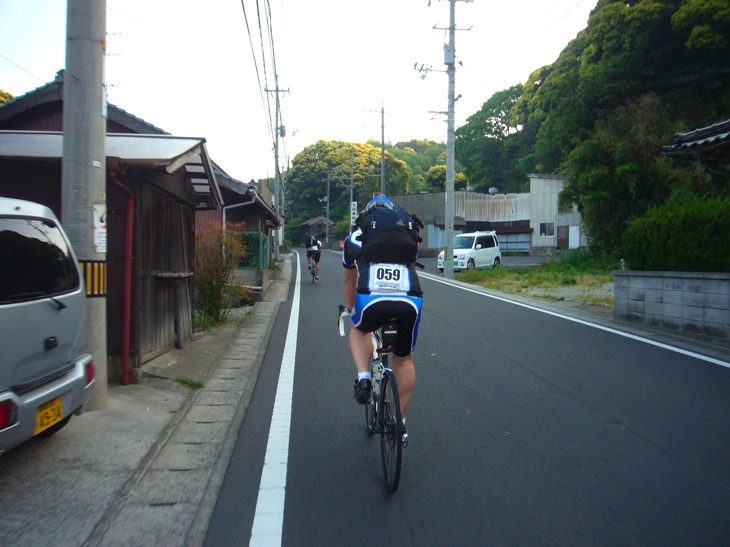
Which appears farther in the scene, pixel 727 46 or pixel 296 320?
pixel 727 46

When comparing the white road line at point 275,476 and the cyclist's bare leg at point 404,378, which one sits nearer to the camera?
the white road line at point 275,476

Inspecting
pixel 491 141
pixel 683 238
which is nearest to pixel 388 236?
pixel 683 238

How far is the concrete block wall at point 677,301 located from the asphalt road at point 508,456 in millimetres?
1196

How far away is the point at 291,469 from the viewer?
4.02 metres

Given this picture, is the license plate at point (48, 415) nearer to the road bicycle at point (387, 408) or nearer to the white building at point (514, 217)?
the road bicycle at point (387, 408)

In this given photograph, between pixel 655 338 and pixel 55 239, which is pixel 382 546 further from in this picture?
pixel 655 338

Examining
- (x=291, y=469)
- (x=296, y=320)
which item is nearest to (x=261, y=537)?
(x=291, y=469)

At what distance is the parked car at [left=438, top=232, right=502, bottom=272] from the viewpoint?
2695 cm

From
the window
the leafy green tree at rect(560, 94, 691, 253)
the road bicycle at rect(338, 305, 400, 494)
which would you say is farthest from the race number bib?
the window

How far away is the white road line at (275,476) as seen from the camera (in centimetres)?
317

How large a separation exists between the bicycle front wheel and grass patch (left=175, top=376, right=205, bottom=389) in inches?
118

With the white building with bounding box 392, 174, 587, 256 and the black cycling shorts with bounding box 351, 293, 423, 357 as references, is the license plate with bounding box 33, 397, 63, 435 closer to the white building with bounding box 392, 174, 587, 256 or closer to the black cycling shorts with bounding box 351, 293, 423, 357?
the black cycling shorts with bounding box 351, 293, 423, 357

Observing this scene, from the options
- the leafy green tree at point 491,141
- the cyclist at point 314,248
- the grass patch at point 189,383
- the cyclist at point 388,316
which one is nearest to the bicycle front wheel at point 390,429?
the cyclist at point 388,316

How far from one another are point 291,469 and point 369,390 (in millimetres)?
804
